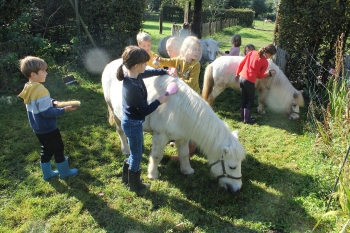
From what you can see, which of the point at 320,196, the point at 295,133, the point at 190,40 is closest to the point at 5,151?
the point at 190,40

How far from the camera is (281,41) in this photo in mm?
7254

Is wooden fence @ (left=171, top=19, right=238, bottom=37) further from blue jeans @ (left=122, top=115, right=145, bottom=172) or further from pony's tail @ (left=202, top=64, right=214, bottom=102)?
blue jeans @ (left=122, top=115, right=145, bottom=172)

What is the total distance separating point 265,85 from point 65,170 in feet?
15.6

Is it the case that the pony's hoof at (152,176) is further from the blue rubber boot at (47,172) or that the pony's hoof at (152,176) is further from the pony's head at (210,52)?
the pony's head at (210,52)

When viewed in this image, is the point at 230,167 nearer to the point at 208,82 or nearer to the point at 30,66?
the point at 30,66

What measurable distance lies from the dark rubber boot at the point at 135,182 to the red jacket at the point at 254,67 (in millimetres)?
3272

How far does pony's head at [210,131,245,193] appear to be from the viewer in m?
3.29

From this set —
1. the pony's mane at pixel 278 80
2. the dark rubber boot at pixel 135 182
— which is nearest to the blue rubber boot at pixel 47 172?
the dark rubber boot at pixel 135 182

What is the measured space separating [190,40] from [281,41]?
436 centimetres

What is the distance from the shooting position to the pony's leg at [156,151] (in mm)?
3523

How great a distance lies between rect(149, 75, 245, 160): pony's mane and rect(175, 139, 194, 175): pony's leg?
0.45 m

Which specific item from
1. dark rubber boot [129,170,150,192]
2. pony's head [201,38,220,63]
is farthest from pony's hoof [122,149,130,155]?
pony's head [201,38,220,63]

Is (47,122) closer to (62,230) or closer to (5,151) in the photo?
(62,230)

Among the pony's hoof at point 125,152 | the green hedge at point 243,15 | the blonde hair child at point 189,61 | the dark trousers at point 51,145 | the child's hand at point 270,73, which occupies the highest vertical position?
the green hedge at point 243,15
